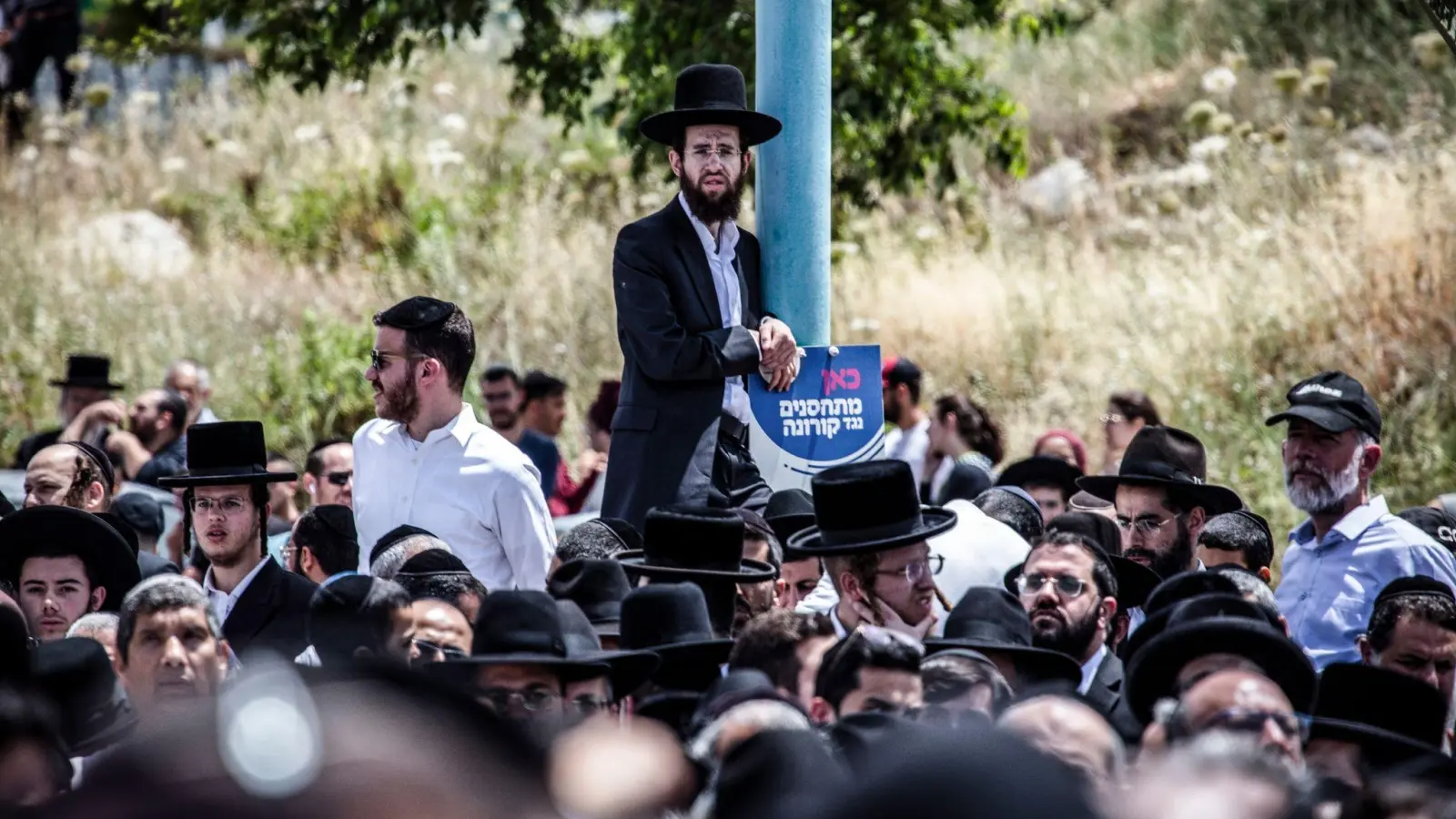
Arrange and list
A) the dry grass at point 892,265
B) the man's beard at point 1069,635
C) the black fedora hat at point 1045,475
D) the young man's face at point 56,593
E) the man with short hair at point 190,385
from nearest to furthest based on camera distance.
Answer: the man's beard at point 1069,635
the young man's face at point 56,593
the black fedora hat at point 1045,475
the man with short hair at point 190,385
the dry grass at point 892,265

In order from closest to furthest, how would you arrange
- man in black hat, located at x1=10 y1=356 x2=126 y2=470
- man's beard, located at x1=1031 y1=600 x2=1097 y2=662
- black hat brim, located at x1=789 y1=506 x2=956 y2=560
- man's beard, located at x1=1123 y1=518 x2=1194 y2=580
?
1. black hat brim, located at x1=789 y1=506 x2=956 y2=560
2. man's beard, located at x1=1031 y1=600 x2=1097 y2=662
3. man's beard, located at x1=1123 y1=518 x2=1194 y2=580
4. man in black hat, located at x1=10 y1=356 x2=126 y2=470

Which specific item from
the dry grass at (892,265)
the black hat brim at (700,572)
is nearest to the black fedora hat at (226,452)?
the black hat brim at (700,572)

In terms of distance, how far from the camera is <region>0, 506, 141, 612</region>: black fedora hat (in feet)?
19.9

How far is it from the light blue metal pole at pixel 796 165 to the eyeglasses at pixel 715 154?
0.82 feet

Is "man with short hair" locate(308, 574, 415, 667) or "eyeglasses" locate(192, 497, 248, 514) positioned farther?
"eyeglasses" locate(192, 497, 248, 514)

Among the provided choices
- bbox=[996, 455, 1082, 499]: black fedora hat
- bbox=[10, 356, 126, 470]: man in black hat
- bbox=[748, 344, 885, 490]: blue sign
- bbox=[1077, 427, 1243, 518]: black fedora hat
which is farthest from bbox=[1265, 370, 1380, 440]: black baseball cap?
bbox=[10, 356, 126, 470]: man in black hat

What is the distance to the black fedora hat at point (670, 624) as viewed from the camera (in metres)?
4.93

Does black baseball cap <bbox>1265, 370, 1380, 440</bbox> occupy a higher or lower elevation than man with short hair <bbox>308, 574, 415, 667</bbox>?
higher

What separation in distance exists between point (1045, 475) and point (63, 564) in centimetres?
438

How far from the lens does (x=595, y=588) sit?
18.1ft

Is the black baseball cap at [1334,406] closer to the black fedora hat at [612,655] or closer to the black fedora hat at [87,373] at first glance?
the black fedora hat at [612,655]

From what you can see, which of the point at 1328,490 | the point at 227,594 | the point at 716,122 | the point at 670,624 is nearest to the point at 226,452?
the point at 227,594

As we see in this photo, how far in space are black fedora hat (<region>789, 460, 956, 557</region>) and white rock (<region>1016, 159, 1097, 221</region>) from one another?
11826mm

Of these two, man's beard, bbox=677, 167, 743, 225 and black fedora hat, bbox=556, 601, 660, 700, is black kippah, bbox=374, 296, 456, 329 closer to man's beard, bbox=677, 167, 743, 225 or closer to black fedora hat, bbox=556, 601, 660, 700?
man's beard, bbox=677, 167, 743, 225
